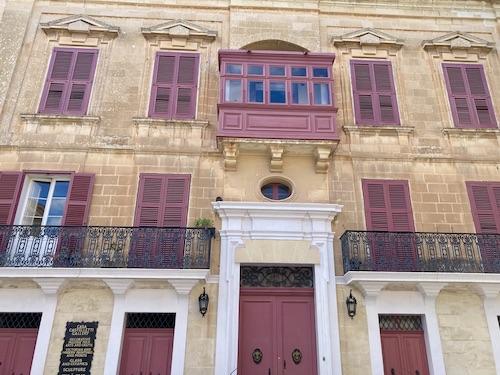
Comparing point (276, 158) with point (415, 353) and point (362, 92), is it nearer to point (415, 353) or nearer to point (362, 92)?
point (362, 92)

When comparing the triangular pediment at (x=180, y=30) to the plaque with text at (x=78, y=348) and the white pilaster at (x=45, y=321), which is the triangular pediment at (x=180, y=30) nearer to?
the white pilaster at (x=45, y=321)

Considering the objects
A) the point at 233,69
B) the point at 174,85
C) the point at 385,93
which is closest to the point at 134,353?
the point at 174,85

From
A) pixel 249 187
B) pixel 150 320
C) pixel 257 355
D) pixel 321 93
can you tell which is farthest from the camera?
pixel 321 93

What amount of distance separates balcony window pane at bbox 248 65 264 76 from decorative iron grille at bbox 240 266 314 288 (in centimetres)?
496

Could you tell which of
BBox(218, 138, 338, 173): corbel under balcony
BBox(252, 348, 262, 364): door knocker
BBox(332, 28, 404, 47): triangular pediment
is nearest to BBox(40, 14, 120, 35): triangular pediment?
BBox(218, 138, 338, 173): corbel under balcony

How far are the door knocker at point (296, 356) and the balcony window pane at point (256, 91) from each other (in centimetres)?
593

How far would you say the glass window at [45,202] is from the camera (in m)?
9.86

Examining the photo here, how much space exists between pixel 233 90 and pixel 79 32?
503 cm

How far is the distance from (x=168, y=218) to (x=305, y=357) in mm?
4336

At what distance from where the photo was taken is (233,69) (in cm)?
1076

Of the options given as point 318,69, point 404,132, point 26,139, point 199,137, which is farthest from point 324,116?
point 26,139

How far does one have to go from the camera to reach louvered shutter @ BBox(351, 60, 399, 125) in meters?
11.2

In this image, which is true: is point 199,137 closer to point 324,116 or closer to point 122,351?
point 324,116

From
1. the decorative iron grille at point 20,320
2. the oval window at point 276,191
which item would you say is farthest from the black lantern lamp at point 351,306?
the decorative iron grille at point 20,320
